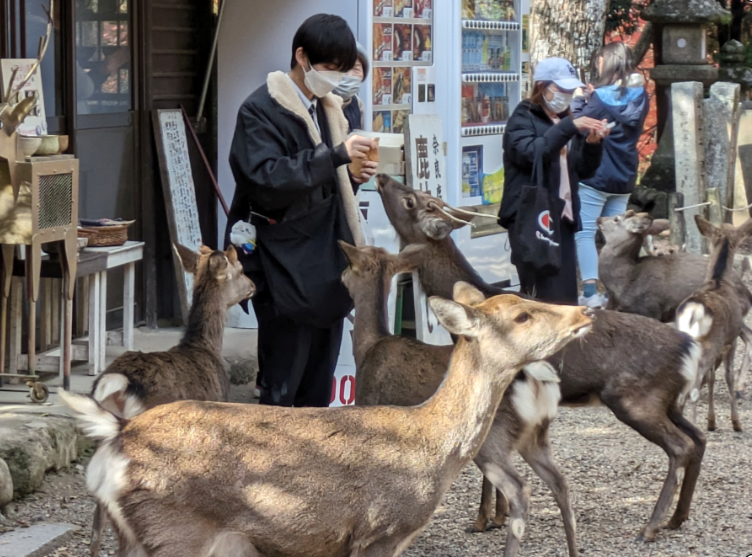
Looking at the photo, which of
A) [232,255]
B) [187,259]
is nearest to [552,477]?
[232,255]

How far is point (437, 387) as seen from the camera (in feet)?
15.3

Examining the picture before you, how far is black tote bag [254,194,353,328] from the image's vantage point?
5020mm

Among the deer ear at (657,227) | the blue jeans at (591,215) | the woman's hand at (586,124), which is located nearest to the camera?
the woman's hand at (586,124)

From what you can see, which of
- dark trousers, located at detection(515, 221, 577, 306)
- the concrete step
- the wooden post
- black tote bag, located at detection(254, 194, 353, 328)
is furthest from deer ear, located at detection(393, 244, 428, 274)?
the wooden post

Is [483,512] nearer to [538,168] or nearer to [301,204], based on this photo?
[301,204]

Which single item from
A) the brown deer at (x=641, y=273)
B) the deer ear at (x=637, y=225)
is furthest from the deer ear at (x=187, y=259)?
the deer ear at (x=637, y=225)

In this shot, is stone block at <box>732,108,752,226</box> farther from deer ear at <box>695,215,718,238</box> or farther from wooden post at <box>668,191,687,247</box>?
deer ear at <box>695,215,718,238</box>

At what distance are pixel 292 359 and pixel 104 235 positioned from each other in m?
2.23

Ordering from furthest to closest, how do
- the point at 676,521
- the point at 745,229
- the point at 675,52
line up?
the point at 675,52
the point at 745,229
the point at 676,521

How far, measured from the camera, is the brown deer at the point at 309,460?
326 centimetres

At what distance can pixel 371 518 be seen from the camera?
346 cm

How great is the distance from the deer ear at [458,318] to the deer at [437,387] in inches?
29.9

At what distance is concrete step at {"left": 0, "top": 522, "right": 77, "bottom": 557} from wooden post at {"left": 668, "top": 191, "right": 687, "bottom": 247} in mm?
7622

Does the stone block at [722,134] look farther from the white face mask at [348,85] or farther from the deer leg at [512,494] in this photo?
the deer leg at [512,494]
